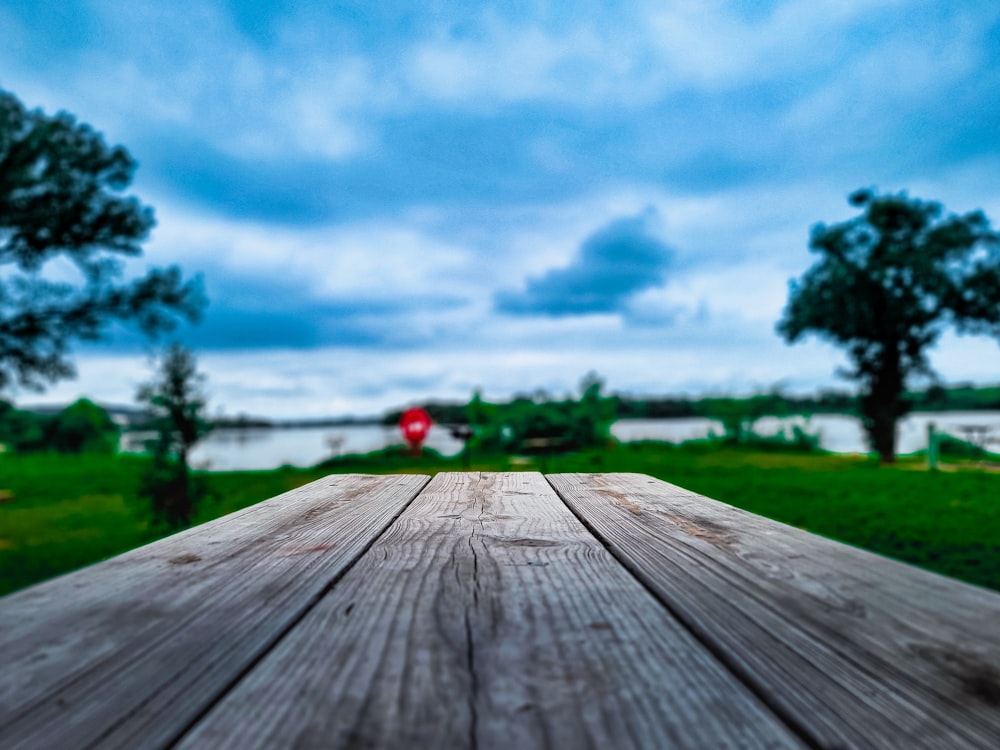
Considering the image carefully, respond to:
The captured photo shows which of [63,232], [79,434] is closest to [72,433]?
[79,434]

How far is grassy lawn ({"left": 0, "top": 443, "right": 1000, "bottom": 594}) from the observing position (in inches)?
254

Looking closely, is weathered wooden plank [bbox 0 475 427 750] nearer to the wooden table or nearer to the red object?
the wooden table

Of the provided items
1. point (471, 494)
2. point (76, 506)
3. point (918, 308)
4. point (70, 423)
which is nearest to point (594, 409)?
point (918, 308)

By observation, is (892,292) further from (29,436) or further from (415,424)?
(29,436)

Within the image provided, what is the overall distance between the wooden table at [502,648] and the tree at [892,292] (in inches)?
697

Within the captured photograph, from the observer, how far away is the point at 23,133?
1012cm

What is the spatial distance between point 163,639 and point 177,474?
25.3 feet

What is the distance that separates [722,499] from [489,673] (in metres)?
9.37

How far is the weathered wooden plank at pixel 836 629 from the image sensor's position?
0.50m

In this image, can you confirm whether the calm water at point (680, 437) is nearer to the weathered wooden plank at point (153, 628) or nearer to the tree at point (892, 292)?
the tree at point (892, 292)

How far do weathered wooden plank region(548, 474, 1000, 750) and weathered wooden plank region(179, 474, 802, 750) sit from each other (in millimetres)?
44

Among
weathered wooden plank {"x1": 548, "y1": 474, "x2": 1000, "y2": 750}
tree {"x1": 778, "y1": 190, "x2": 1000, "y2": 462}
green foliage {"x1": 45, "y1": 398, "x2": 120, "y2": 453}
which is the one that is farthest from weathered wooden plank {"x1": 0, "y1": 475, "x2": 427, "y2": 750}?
green foliage {"x1": 45, "y1": 398, "x2": 120, "y2": 453}

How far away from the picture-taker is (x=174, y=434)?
7.29 metres

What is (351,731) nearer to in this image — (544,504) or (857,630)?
(857,630)
